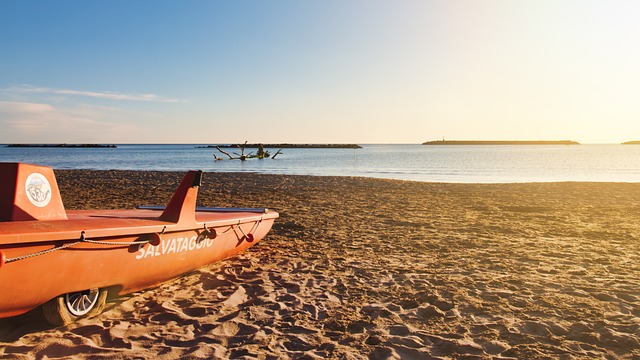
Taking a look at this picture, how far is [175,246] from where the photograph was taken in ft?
15.7

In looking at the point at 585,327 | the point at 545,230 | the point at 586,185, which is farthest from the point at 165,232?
the point at 586,185

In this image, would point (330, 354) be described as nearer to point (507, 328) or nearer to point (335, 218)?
point (507, 328)

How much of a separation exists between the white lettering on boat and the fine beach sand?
502 mm

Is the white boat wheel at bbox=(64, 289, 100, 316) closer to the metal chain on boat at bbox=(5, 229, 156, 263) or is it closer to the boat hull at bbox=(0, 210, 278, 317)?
the boat hull at bbox=(0, 210, 278, 317)

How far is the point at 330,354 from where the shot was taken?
3.54m

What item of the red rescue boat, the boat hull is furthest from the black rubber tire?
the boat hull

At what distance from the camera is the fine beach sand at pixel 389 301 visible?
143 inches

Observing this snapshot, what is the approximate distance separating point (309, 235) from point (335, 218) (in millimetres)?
1991

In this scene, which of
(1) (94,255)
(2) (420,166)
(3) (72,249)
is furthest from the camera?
(2) (420,166)

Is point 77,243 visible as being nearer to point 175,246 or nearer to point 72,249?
point 72,249

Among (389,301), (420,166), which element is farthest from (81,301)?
(420,166)

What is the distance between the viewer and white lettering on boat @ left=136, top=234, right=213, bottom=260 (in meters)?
4.33

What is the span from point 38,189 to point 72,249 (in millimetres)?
826

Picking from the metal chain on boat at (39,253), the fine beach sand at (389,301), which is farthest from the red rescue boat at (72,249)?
the fine beach sand at (389,301)
